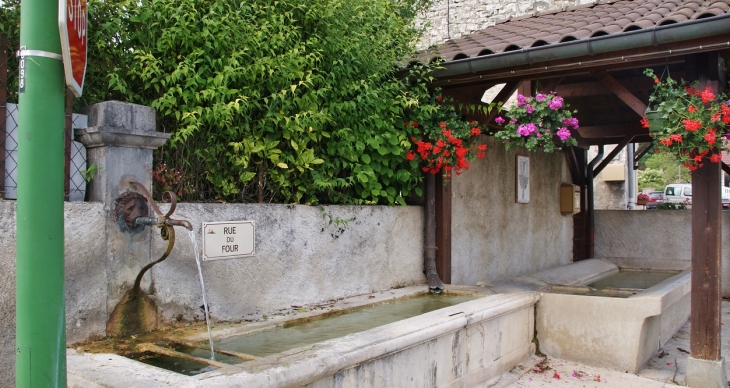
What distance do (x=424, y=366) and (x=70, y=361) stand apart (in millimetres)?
2091

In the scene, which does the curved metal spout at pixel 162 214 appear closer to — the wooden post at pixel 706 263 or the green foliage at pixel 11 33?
the green foliage at pixel 11 33

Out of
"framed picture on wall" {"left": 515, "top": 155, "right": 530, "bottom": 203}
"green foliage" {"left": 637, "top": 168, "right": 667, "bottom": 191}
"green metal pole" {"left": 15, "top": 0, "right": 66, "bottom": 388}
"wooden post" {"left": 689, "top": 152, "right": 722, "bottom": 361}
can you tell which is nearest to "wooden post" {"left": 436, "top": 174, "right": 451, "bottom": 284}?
"framed picture on wall" {"left": 515, "top": 155, "right": 530, "bottom": 203}

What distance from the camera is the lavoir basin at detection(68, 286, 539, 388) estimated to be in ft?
9.05

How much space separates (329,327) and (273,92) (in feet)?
5.91

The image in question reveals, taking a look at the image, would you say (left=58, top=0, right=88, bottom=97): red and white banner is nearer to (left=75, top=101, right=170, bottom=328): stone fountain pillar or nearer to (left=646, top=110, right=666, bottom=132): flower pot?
(left=75, top=101, right=170, bottom=328): stone fountain pillar

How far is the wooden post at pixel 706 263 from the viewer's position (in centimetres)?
474

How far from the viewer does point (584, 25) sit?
5.06 metres

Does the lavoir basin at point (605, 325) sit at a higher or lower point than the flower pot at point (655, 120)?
lower

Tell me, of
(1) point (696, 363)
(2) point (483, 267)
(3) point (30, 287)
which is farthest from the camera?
(2) point (483, 267)

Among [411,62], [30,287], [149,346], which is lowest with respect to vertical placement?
[149,346]

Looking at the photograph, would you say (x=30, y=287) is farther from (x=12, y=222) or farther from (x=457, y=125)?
(x=457, y=125)

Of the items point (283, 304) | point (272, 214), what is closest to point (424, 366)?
point (283, 304)

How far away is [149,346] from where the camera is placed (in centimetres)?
338

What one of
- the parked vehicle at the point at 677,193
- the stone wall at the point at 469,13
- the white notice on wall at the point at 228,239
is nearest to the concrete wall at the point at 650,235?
the stone wall at the point at 469,13
